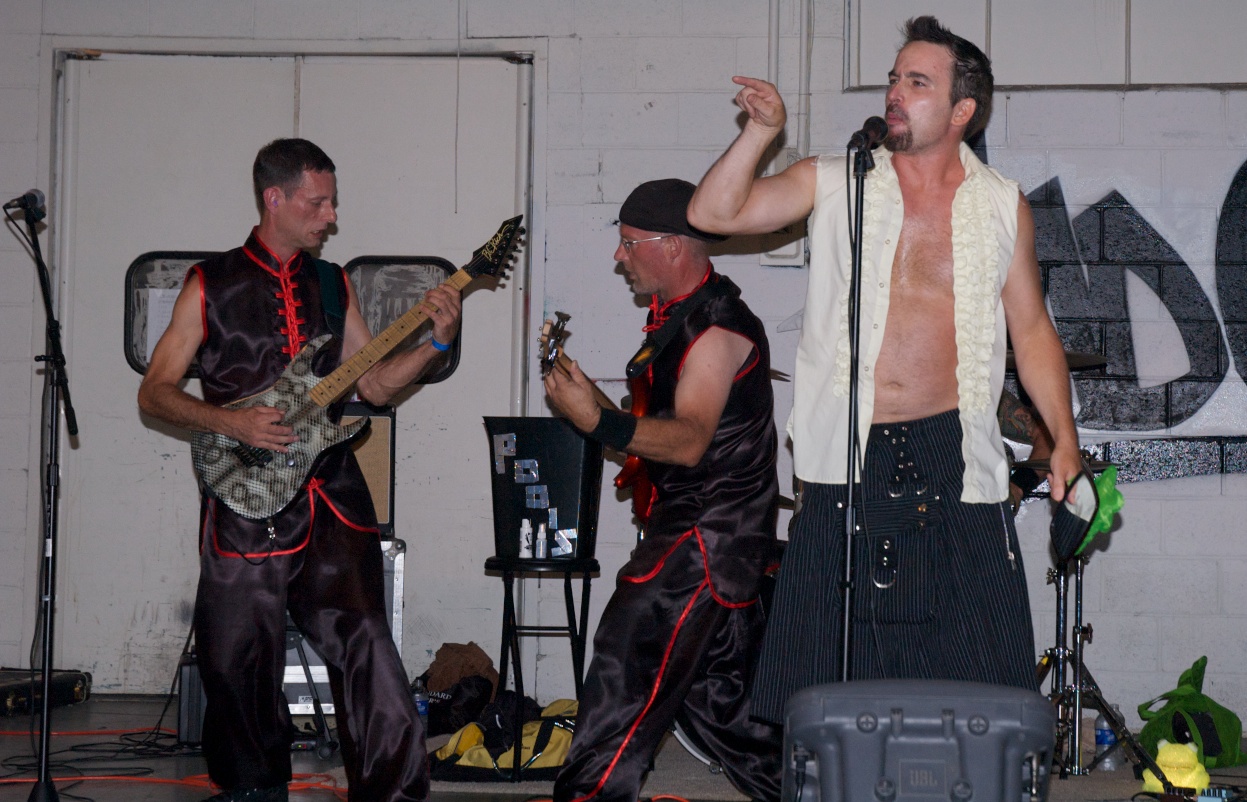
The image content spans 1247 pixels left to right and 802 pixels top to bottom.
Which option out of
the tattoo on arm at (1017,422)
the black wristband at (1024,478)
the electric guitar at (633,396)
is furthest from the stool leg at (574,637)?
the tattoo on arm at (1017,422)

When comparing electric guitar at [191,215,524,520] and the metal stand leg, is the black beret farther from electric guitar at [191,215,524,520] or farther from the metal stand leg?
the metal stand leg

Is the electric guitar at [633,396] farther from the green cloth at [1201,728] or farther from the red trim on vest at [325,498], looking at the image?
the green cloth at [1201,728]

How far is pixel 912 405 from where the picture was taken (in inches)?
119

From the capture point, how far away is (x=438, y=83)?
6012 millimetres

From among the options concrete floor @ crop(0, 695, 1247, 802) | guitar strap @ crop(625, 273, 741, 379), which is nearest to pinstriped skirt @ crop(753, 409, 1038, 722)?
guitar strap @ crop(625, 273, 741, 379)

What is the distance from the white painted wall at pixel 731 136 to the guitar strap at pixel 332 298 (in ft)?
5.45

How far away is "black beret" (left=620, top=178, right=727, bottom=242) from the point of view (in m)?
3.95

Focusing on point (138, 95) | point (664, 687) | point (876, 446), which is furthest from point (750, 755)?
point (138, 95)

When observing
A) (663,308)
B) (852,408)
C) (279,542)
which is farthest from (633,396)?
(852,408)

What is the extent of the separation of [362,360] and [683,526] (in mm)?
1206

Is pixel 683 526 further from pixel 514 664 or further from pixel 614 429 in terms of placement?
pixel 514 664

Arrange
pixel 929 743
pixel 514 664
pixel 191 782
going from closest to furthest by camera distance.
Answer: pixel 929 743, pixel 191 782, pixel 514 664

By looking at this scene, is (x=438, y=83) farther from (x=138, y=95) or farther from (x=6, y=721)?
(x=6, y=721)

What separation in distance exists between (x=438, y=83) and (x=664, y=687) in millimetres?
3458
